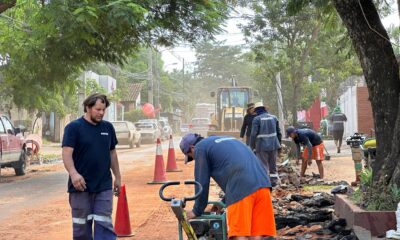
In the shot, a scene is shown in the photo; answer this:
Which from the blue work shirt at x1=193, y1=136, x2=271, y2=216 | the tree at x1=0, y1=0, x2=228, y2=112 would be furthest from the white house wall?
the blue work shirt at x1=193, y1=136, x2=271, y2=216

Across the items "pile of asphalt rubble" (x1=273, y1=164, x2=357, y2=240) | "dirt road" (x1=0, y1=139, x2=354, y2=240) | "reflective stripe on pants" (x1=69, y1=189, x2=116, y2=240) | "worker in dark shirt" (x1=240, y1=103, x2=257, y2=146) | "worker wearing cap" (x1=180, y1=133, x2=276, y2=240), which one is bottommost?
"dirt road" (x1=0, y1=139, x2=354, y2=240)

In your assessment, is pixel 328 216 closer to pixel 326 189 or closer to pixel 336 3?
pixel 336 3

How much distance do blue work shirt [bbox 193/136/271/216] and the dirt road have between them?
10.9ft

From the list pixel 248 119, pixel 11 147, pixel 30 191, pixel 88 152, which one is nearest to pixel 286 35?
pixel 248 119

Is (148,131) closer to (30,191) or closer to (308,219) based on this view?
Result: (30,191)

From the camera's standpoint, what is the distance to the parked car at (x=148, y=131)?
41531mm

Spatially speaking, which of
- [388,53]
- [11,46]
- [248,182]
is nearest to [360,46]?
[388,53]

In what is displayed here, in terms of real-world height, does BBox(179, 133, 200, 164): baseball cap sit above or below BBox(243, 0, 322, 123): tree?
below

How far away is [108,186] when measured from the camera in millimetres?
5449

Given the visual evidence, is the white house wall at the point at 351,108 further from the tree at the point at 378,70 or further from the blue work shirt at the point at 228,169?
A: the blue work shirt at the point at 228,169

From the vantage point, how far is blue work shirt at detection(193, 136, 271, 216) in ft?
13.6

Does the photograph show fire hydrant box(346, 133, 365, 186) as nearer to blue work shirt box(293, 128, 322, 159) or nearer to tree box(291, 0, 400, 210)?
blue work shirt box(293, 128, 322, 159)

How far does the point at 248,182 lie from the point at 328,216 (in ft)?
11.6

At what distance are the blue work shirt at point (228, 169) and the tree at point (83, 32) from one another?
654 centimetres
